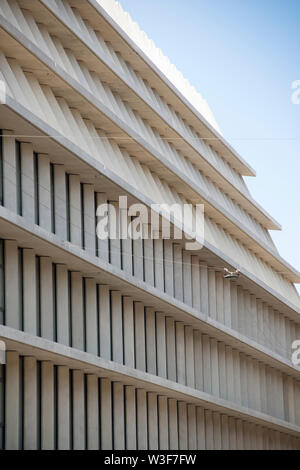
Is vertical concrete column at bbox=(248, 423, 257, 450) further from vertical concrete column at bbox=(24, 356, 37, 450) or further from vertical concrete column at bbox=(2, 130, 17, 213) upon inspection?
vertical concrete column at bbox=(2, 130, 17, 213)

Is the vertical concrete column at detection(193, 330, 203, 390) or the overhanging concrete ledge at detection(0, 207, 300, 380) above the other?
the overhanging concrete ledge at detection(0, 207, 300, 380)

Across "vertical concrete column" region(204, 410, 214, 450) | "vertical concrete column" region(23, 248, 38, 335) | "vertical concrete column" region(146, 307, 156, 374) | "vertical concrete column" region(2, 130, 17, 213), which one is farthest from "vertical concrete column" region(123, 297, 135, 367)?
"vertical concrete column" region(204, 410, 214, 450)

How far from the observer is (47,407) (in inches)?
1216

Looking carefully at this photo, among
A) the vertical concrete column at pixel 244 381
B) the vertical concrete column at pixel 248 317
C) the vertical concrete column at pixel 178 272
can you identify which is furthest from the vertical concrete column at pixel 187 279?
the vertical concrete column at pixel 244 381

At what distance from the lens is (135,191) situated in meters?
36.9

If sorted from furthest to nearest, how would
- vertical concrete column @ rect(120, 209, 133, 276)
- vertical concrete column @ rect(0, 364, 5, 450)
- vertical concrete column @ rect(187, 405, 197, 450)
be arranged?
vertical concrete column @ rect(187, 405, 197, 450)
vertical concrete column @ rect(120, 209, 133, 276)
vertical concrete column @ rect(0, 364, 5, 450)

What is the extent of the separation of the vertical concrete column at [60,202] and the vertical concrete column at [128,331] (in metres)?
6.08

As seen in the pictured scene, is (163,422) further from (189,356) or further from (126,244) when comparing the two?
(126,244)

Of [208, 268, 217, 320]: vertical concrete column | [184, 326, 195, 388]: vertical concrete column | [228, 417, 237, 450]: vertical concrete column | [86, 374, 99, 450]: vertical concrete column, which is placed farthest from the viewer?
[228, 417, 237, 450]: vertical concrete column

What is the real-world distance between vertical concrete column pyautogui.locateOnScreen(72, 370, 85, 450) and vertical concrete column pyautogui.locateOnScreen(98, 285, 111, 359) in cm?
167

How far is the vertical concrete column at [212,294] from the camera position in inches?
1842

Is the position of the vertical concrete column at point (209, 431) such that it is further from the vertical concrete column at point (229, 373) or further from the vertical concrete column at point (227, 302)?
the vertical concrete column at point (227, 302)

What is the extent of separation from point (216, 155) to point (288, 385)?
1312cm

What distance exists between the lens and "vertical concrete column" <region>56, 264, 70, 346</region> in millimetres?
31812
